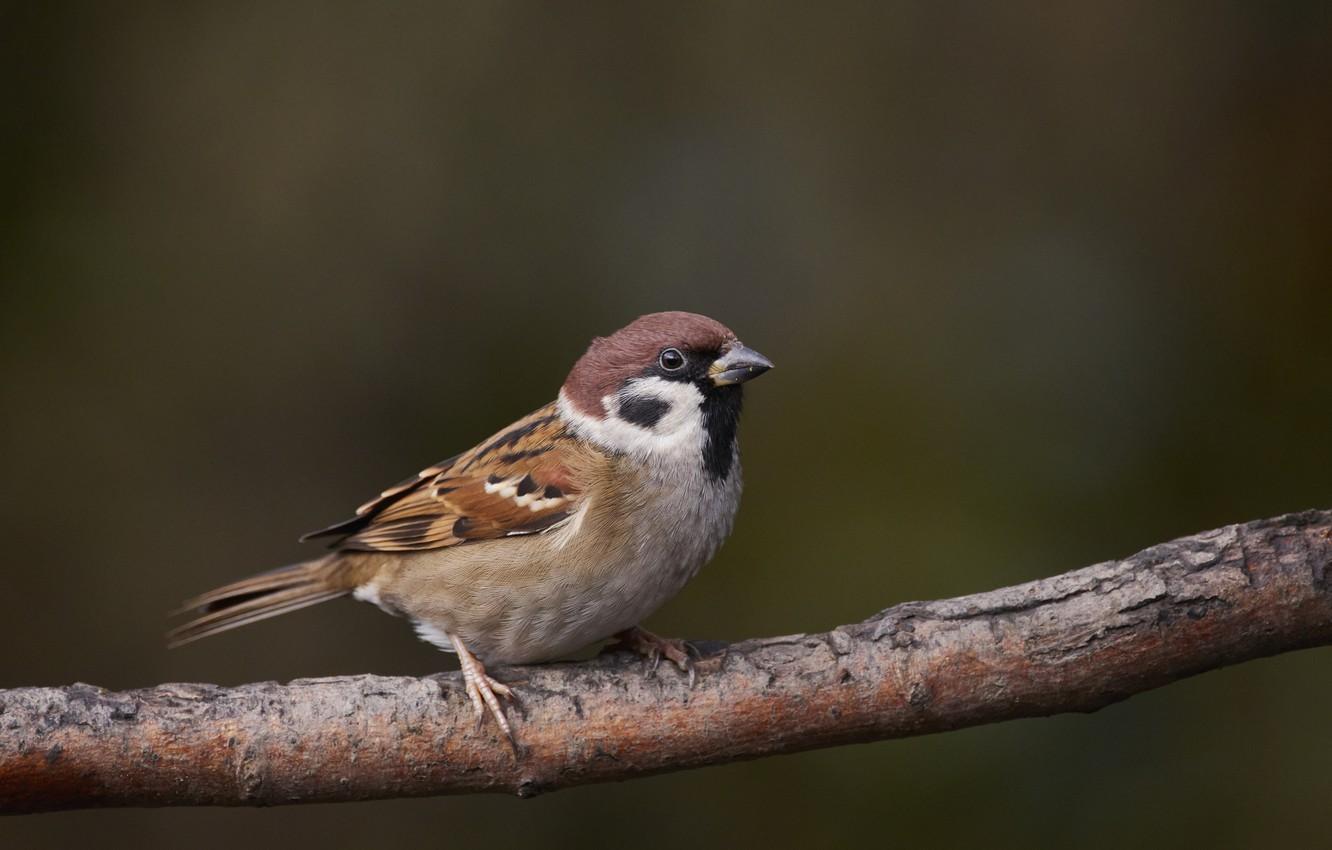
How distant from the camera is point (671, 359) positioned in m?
3.46

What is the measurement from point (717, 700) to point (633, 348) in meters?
0.94

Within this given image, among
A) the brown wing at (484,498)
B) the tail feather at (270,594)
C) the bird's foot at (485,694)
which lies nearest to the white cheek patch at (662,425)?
the brown wing at (484,498)

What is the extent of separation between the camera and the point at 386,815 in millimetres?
4559

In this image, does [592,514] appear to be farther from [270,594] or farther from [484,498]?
[270,594]

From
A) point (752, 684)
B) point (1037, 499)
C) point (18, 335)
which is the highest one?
point (18, 335)

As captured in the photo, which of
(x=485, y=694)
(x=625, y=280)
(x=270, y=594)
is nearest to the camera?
(x=485, y=694)

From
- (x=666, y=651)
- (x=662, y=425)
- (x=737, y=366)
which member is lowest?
(x=666, y=651)

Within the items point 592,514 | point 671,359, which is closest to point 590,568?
point 592,514

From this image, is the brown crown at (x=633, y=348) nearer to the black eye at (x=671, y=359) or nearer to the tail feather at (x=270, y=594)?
the black eye at (x=671, y=359)

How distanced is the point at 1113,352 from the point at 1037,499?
0.59m

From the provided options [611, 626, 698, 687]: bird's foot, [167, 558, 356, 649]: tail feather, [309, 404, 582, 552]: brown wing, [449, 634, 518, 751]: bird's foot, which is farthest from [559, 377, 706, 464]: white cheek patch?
[167, 558, 356, 649]: tail feather

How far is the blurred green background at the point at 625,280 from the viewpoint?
14.2 ft

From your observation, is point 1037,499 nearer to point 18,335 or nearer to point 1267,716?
point 1267,716

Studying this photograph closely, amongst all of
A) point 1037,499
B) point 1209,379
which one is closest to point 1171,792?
point 1037,499
